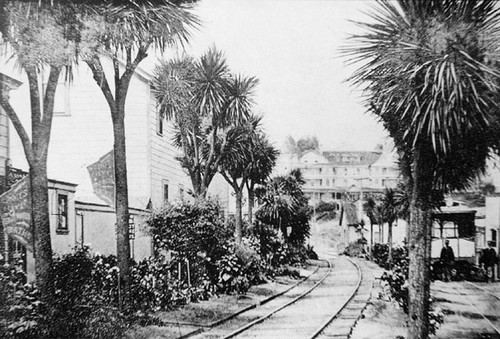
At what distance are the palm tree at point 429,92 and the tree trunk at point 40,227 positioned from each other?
407 centimetres

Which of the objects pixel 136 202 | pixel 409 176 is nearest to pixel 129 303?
pixel 136 202

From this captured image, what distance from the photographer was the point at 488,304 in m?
5.64

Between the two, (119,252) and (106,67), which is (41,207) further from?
(106,67)

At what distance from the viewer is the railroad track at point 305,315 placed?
7980mm

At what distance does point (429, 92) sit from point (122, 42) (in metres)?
4.19

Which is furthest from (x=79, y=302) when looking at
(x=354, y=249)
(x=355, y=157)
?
(x=354, y=249)

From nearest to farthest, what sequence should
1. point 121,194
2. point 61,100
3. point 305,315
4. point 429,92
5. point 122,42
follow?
point 429,92 < point 122,42 < point 121,194 < point 61,100 < point 305,315

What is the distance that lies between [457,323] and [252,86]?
4.20m

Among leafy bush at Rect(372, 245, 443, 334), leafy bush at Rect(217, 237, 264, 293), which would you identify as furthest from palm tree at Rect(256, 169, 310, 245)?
leafy bush at Rect(372, 245, 443, 334)

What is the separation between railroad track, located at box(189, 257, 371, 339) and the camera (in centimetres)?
798

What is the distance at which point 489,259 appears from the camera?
589 centimetres

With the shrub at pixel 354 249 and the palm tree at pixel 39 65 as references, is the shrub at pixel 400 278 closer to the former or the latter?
the palm tree at pixel 39 65

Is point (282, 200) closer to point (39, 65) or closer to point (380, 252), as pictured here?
point (380, 252)

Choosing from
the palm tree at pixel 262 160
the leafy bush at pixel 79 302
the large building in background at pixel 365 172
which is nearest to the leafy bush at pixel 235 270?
the palm tree at pixel 262 160
